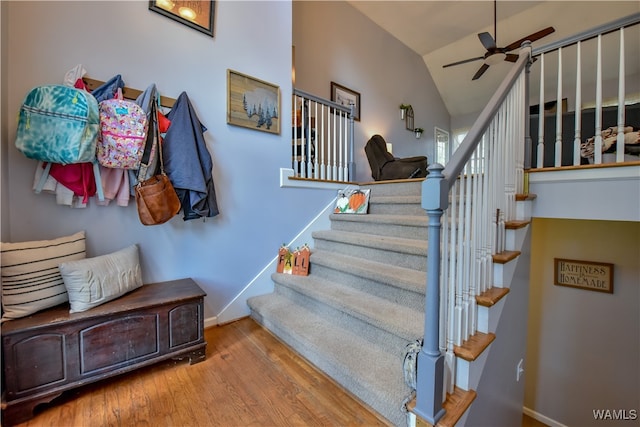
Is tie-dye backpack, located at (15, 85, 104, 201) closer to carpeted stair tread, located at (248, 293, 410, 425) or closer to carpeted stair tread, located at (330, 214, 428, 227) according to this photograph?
carpeted stair tread, located at (248, 293, 410, 425)

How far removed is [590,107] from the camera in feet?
11.5

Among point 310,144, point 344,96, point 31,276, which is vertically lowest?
point 31,276

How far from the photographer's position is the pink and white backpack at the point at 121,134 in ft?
4.86

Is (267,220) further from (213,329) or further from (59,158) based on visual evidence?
(59,158)

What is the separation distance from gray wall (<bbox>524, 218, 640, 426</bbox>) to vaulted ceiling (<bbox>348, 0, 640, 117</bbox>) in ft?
8.69

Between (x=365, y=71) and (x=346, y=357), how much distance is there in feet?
14.3

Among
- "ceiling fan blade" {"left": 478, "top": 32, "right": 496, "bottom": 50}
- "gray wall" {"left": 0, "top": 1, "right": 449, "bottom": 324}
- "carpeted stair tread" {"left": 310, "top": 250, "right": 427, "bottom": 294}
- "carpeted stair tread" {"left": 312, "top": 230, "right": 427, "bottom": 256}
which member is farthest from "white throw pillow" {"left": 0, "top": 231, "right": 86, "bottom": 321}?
"ceiling fan blade" {"left": 478, "top": 32, "right": 496, "bottom": 50}

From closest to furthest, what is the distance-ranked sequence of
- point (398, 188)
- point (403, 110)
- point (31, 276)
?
point (31, 276), point (398, 188), point (403, 110)

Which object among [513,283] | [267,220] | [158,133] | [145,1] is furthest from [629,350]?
[145,1]

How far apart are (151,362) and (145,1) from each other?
7.59 feet

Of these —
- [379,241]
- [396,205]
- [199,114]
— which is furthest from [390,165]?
[199,114]

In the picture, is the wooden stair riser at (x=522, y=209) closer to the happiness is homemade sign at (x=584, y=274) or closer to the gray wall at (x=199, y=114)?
the gray wall at (x=199, y=114)

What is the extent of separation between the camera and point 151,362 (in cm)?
147

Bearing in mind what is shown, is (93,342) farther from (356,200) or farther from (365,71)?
(365,71)
